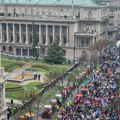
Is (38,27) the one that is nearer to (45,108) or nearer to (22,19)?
(22,19)

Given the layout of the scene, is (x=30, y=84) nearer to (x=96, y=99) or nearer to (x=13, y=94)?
(x=13, y=94)

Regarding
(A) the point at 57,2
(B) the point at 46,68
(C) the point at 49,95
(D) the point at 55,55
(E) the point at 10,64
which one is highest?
(A) the point at 57,2

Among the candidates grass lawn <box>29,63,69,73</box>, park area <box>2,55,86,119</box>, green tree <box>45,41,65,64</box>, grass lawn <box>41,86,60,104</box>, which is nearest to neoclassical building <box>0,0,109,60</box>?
green tree <box>45,41,65,64</box>

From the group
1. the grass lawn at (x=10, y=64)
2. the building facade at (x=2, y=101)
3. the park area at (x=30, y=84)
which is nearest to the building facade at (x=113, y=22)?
the park area at (x=30, y=84)

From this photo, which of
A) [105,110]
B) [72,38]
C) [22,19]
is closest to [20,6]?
[22,19]

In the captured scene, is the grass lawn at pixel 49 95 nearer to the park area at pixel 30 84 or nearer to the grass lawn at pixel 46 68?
the park area at pixel 30 84

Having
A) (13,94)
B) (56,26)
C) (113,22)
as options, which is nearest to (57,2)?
(56,26)

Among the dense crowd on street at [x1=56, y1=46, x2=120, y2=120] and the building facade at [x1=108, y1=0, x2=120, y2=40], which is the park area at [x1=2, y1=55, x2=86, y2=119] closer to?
the dense crowd on street at [x1=56, y1=46, x2=120, y2=120]

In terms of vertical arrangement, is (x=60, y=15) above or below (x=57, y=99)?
above
